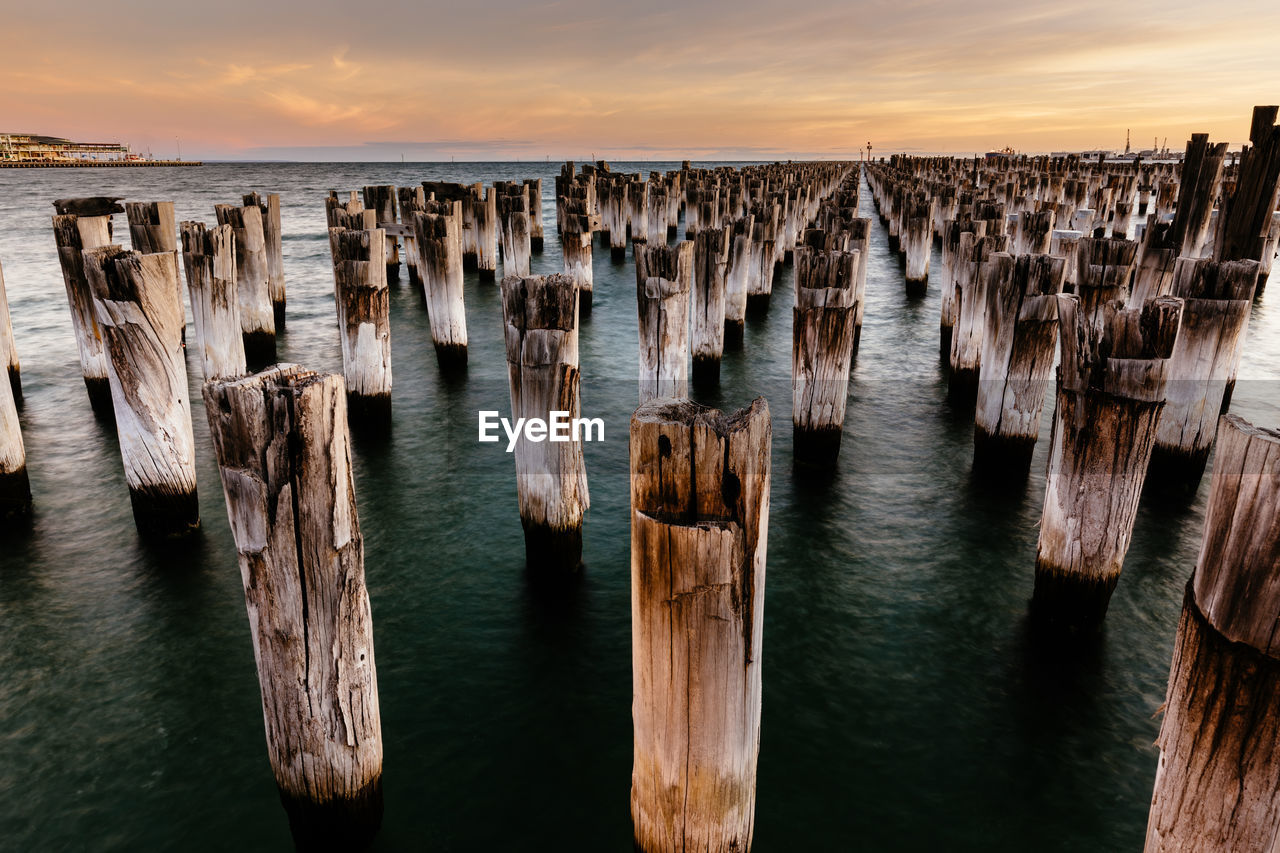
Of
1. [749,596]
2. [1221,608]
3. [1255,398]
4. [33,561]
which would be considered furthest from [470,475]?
[1255,398]

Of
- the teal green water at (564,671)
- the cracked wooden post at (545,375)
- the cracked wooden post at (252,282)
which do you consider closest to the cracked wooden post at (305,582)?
the teal green water at (564,671)

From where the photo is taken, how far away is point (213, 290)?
806 centimetres

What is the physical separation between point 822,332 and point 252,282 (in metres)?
9.24

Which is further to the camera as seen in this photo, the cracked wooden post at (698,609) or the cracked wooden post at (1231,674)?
the cracked wooden post at (698,609)

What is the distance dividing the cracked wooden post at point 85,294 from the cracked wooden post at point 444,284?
3.89 m

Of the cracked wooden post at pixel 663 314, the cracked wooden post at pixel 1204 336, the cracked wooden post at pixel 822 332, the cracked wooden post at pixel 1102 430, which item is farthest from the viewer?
the cracked wooden post at pixel 663 314

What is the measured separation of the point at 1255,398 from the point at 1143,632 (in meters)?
6.85

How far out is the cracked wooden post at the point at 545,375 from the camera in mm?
4871

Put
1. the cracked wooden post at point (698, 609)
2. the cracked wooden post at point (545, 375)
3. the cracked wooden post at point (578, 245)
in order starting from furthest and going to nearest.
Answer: the cracked wooden post at point (578, 245) → the cracked wooden post at point (545, 375) → the cracked wooden post at point (698, 609)

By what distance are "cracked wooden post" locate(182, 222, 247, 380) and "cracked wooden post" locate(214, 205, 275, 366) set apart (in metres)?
3.32

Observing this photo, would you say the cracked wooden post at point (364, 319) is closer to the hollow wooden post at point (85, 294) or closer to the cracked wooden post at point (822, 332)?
the hollow wooden post at point (85, 294)

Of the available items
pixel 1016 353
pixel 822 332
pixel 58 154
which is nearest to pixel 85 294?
pixel 822 332

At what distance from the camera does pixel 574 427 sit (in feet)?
16.5

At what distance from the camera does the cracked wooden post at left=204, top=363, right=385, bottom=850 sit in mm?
2773
